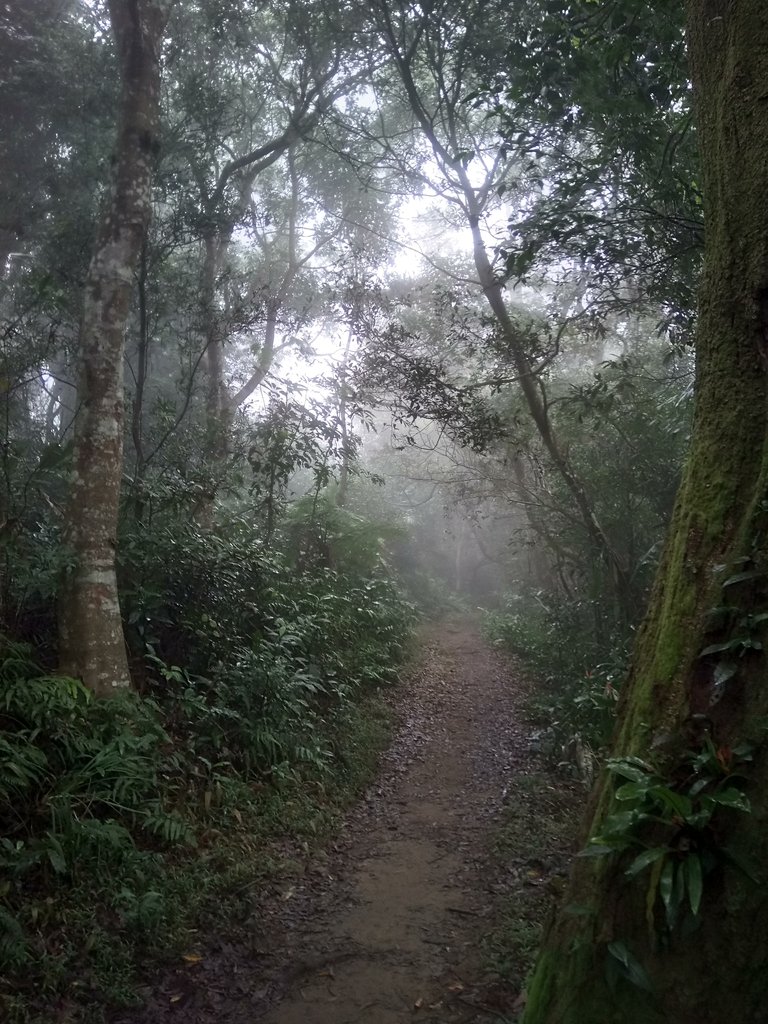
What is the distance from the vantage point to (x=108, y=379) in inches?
260

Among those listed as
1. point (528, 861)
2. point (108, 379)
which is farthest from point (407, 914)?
point (108, 379)

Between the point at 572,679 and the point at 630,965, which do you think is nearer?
the point at 630,965

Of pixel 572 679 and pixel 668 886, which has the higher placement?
pixel 572 679

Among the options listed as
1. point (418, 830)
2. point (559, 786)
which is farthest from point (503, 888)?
point (559, 786)

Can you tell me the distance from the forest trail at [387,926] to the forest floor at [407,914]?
11 millimetres

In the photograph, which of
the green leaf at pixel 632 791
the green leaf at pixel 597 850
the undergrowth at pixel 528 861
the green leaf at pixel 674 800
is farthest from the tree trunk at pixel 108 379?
the green leaf at pixel 674 800

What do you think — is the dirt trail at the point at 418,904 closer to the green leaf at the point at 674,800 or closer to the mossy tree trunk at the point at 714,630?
the mossy tree trunk at the point at 714,630

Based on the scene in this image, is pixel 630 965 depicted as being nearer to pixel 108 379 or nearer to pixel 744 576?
pixel 744 576

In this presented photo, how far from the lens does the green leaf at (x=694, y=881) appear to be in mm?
2336

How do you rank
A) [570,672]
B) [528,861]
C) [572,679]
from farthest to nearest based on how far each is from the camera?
[570,672] → [572,679] → [528,861]

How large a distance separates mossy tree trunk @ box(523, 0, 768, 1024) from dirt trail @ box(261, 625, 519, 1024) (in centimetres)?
142

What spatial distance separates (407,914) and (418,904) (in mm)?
175

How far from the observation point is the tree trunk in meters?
6.17

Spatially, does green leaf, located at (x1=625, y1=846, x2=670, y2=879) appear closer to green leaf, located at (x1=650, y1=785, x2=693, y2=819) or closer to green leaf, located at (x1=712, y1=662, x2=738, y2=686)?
green leaf, located at (x1=650, y1=785, x2=693, y2=819)
